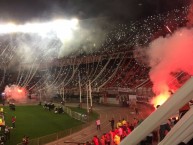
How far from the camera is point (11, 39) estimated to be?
6328 cm

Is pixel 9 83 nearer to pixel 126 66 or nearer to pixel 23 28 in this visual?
pixel 126 66

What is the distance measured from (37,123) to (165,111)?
92.8 feet

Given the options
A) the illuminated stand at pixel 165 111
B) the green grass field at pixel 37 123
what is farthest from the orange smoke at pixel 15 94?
the illuminated stand at pixel 165 111

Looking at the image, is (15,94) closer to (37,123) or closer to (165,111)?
(37,123)

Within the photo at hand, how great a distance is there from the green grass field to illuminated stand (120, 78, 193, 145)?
66.6 feet

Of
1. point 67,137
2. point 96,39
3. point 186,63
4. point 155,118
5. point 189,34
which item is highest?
point 96,39

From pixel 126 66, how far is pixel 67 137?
31671 millimetres

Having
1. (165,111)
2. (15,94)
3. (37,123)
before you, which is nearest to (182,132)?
(165,111)

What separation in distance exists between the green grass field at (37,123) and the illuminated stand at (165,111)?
2028cm

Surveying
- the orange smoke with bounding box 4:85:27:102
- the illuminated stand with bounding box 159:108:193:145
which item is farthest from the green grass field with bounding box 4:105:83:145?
the illuminated stand with bounding box 159:108:193:145

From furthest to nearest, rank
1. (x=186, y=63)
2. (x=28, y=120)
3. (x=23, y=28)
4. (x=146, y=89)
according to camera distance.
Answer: (x=146, y=89) → (x=28, y=120) → (x=23, y=28) → (x=186, y=63)

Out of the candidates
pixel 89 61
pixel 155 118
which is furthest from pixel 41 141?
pixel 89 61

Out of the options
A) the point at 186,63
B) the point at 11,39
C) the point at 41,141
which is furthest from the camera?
the point at 11,39

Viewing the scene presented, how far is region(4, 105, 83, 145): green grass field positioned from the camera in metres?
25.5
